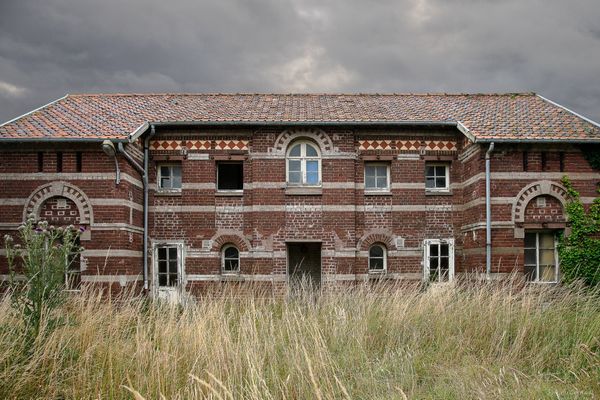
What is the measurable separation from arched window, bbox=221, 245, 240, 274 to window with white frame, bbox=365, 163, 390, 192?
15.2 feet

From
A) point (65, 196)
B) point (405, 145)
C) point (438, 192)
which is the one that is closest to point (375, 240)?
point (438, 192)

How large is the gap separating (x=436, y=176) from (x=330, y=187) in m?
3.52

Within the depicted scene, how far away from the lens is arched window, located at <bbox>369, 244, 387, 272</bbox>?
54.6 ft

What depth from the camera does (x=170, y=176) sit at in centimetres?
1684

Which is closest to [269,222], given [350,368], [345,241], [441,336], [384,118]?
[345,241]

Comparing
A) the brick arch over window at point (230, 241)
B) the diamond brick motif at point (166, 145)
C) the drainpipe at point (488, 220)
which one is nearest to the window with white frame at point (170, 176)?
the diamond brick motif at point (166, 145)

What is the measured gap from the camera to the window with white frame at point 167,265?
1638 cm

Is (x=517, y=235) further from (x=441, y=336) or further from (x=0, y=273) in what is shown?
(x=0, y=273)

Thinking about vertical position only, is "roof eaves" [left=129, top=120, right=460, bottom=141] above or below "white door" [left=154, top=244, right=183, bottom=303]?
above

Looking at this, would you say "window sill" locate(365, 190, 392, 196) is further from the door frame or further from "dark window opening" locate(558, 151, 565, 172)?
the door frame

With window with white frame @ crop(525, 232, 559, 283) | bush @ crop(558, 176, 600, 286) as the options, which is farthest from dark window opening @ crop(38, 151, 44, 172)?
bush @ crop(558, 176, 600, 286)

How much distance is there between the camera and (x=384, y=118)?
53.8ft

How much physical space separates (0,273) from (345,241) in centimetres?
973

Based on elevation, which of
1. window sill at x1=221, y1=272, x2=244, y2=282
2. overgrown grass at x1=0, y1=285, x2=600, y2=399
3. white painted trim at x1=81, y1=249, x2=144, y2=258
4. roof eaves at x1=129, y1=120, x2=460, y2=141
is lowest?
window sill at x1=221, y1=272, x2=244, y2=282
